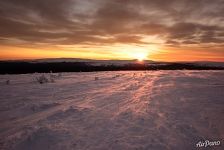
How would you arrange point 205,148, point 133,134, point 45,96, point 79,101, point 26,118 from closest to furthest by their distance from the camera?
1. point 205,148
2. point 133,134
3. point 26,118
4. point 79,101
5. point 45,96

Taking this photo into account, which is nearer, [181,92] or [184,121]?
[184,121]

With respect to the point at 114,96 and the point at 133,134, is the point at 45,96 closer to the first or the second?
the point at 114,96

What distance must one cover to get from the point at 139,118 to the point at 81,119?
1538 mm

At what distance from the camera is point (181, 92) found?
28.0 ft

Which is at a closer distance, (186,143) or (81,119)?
(186,143)

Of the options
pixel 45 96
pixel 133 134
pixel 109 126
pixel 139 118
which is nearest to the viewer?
pixel 133 134

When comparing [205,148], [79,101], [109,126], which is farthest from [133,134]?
[79,101]

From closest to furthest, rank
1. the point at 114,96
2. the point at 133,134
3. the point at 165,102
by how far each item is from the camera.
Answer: the point at 133,134 < the point at 165,102 < the point at 114,96

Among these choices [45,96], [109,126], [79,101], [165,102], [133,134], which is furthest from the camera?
[45,96]

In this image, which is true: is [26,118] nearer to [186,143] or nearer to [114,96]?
[114,96]

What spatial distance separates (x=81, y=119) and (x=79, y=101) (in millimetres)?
2104

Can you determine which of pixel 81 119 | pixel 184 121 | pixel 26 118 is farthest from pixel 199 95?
Answer: pixel 26 118

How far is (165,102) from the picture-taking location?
6.99 meters

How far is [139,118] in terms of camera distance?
5465 millimetres
